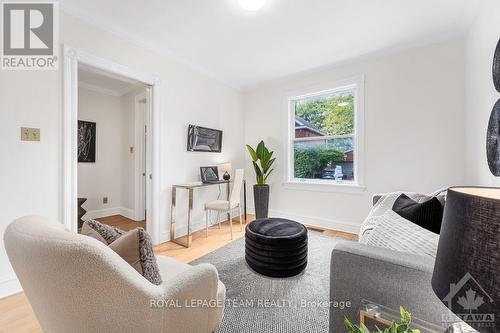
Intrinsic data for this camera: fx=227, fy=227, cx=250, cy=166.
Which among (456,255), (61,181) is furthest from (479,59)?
(61,181)

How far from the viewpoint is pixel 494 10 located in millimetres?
1811

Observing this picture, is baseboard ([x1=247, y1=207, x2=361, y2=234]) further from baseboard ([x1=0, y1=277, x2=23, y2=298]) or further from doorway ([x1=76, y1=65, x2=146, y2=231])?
baseboard ([x1=0, y1=277, x2=23, y2=298])

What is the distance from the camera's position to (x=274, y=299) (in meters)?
1.75

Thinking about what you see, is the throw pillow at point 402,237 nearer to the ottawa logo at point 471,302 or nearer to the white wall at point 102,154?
the ottawa logo at point 471,302

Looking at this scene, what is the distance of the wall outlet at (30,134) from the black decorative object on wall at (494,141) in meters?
3.65

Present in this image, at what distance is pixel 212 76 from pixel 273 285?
10.5 feet

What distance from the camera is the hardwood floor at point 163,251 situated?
5.08 ft

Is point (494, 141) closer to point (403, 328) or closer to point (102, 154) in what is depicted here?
point (403, 328)

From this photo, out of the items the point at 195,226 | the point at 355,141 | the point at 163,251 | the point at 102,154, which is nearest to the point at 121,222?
the point at 102,154

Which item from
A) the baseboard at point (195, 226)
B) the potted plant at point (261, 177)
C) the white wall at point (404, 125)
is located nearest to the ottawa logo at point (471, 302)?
the white wall at point (404, 125)

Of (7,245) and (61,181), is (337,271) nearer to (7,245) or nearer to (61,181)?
(7,245)

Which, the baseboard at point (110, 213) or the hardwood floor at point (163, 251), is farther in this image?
the baseboard at point (110, 213)

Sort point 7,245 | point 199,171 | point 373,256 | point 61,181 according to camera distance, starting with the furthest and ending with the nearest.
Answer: point 199,171
point 61,181
point 373,256
point 7,245

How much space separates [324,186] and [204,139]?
2.03 m
